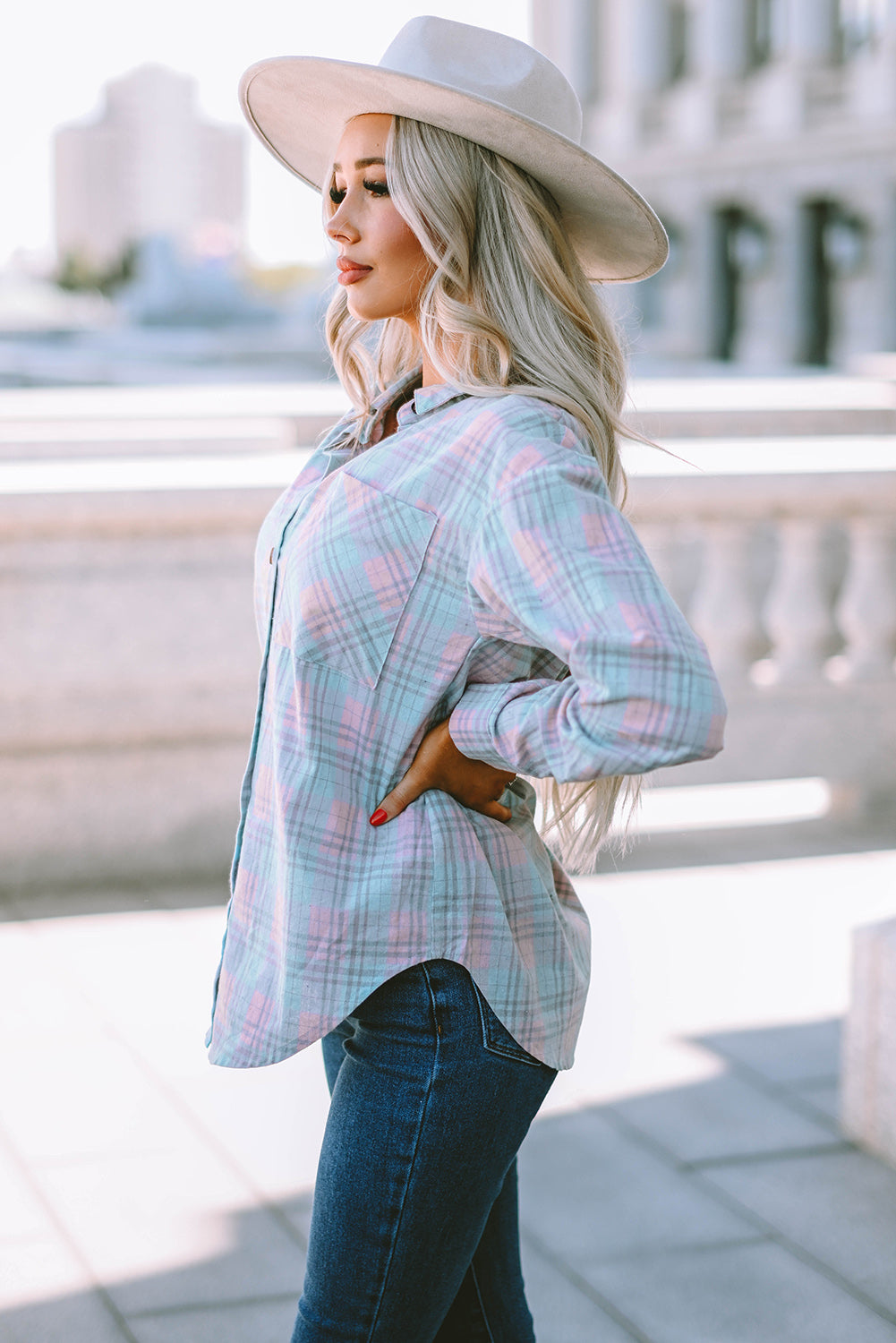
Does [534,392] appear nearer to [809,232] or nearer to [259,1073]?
[259,1073]

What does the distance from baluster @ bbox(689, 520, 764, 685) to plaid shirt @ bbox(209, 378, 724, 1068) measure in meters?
3.80

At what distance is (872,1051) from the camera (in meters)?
3.37

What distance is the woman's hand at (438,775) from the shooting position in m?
1.83

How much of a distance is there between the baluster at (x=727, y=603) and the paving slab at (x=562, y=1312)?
9.85ft

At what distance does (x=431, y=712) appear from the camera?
6.04 ft

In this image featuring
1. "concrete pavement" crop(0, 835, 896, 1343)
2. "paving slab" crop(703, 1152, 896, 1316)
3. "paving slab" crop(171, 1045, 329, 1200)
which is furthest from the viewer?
"paving slab" crop(171, 1045, 329, 1200)

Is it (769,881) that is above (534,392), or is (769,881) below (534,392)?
below

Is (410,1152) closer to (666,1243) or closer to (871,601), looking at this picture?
(666,1243)

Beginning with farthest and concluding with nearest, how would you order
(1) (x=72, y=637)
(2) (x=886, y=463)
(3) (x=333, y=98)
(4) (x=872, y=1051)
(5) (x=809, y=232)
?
(5) (x=809, y=232) < (2) (x=886, y=463) < (1) (x=72, y=637) < (4) (x=872, y=1051) < (3) (x=333, y=98)

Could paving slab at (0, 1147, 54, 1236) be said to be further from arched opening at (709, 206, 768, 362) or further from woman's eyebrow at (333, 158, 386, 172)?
arched opening at (709, 206, 768, 362)

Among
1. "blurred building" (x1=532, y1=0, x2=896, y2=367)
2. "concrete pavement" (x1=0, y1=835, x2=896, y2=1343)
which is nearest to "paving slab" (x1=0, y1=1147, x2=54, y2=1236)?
"concrete pavement" (x1=0, y1=835, x2=896, y2=1343)

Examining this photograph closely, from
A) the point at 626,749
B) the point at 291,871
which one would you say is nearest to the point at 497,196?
the point at 626,749

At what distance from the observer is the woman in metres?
→ 1.78

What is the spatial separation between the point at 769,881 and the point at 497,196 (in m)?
3.57
